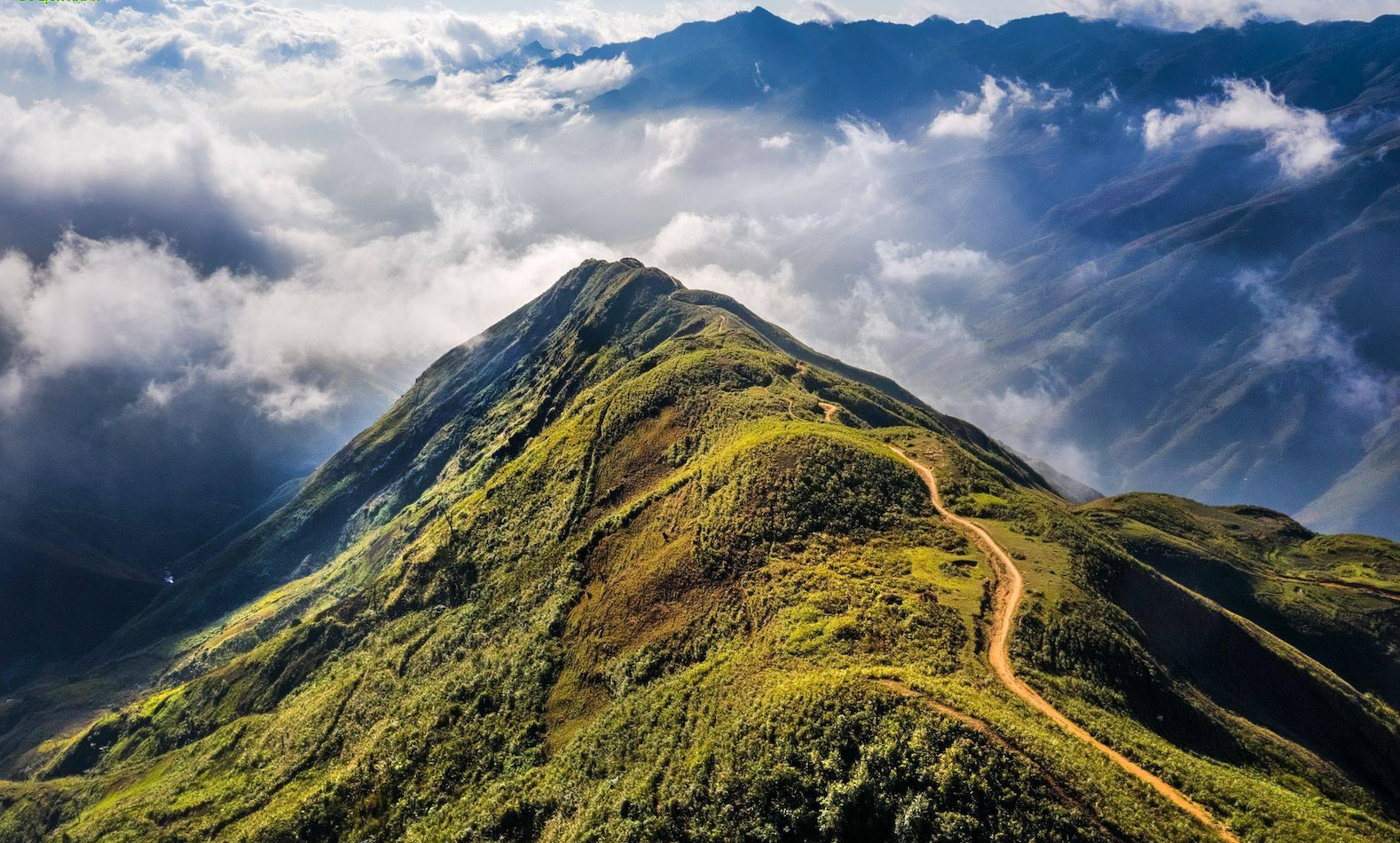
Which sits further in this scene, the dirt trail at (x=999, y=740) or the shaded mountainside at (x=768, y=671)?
the shaded mountainside at (x=768, y=671)

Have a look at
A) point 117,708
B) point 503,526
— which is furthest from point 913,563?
point 117,708

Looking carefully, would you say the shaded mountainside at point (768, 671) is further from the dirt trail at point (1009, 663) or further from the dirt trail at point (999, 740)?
the dirt trail at point (1009, 663)

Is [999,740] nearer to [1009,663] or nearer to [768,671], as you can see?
[1009,663]

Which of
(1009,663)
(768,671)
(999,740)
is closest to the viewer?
(999,740)

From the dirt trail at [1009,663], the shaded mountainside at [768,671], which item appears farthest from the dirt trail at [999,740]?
the dirt trail at [1009,663]

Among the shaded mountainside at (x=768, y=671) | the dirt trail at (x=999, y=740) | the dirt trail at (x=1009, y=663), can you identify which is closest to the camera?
the dirt trail at (x=999, y=740)

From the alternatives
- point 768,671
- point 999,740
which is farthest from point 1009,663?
point 768,671

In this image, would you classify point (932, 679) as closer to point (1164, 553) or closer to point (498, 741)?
point (498, 741)
